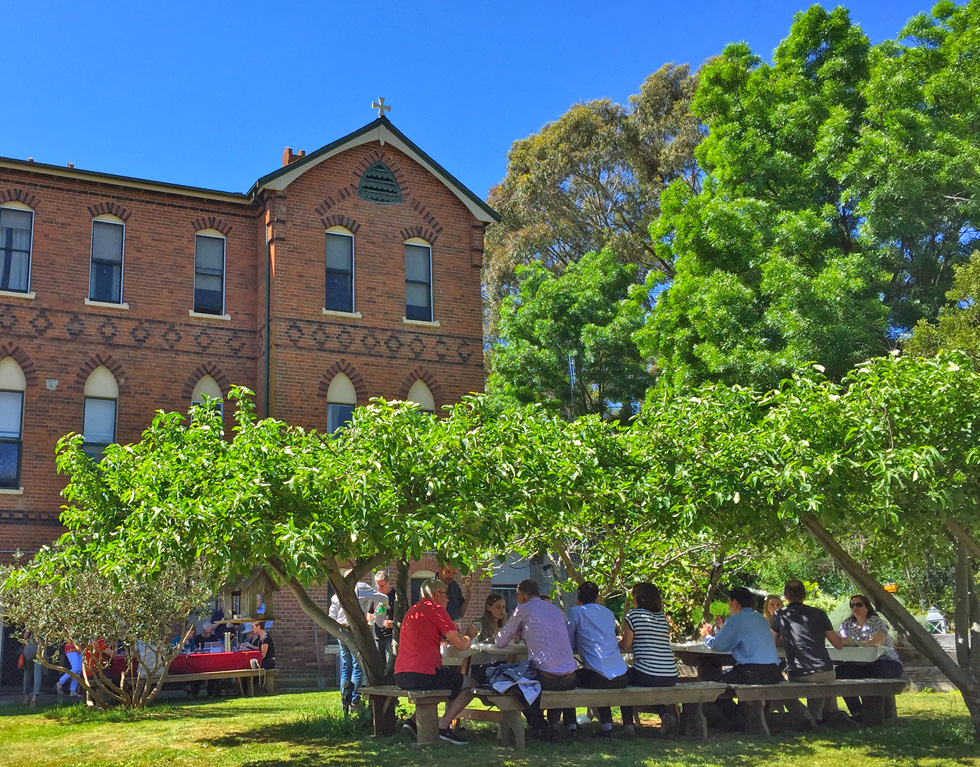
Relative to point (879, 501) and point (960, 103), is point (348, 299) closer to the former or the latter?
point (960, 103)

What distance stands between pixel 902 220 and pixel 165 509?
56.2 feet

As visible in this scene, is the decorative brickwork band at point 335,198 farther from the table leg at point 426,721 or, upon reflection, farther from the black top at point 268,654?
the table leg at point 426,721

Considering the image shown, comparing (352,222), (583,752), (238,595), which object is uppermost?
(352,222)

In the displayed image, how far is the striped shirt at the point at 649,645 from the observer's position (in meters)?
10.0

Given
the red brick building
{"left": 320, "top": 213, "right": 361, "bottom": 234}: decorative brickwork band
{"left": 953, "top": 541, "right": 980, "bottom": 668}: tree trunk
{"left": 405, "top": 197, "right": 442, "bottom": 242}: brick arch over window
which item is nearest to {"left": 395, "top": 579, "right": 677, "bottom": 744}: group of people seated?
{"left": 953, "top": 541, "right": 980, "bottom": 668}: tree trunk

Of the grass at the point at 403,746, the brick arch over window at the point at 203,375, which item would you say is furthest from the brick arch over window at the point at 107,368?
the grass at the point at 403,746

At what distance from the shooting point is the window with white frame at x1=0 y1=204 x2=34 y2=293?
2016 centimetres

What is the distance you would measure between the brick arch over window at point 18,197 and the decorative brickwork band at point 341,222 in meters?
5.95

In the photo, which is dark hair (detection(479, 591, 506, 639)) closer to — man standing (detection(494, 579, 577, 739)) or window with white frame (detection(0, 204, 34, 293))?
man standing (detection(494, 579, 577, 739))

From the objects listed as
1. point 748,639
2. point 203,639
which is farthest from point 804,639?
point 203,639

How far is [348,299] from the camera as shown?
22.2 meters

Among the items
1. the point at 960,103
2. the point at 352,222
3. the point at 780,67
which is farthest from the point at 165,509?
the point at 780,67

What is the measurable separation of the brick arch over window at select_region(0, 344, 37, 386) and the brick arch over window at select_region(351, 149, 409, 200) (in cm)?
806

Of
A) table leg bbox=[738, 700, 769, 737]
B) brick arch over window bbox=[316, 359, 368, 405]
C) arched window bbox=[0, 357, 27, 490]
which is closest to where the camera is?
table leg bbox=[738, 700, 769, 737]
